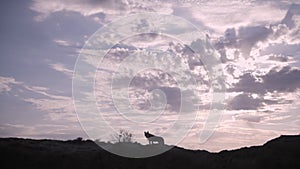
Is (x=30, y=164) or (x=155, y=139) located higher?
(x=155, y=139)

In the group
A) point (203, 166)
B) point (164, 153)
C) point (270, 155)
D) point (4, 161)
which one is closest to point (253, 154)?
point (270, 155)

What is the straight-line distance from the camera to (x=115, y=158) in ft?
145

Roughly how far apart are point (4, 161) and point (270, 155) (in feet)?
101

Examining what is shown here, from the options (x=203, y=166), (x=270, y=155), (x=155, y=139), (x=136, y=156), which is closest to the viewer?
(x=270, y=155)

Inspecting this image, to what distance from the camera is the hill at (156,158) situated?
128ft

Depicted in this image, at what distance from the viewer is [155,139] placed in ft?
180

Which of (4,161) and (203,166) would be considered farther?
(203,166)

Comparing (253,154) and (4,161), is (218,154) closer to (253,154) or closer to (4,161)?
(253,154)

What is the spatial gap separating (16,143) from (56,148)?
206 inches

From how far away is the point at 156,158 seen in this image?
45.1 metres

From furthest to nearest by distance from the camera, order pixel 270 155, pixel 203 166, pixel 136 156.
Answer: pixel 136 156 < pixel 203 166 < pixel 270 155

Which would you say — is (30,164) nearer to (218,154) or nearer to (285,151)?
(218,154)

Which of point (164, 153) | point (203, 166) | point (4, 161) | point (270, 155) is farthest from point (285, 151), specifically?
point (4, 161)

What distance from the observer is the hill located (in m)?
38.9
